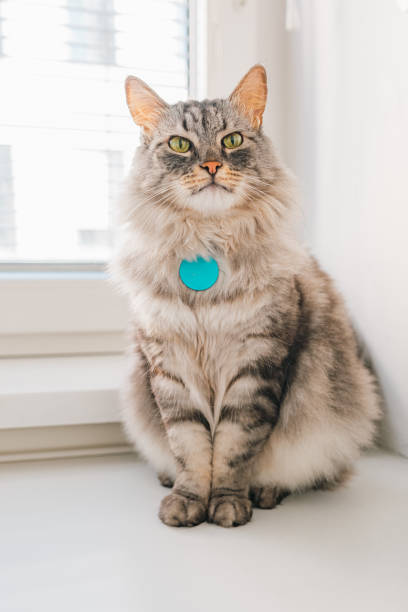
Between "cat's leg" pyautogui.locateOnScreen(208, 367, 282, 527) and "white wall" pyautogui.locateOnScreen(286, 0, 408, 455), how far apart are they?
35cm

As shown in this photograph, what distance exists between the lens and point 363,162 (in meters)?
1.15

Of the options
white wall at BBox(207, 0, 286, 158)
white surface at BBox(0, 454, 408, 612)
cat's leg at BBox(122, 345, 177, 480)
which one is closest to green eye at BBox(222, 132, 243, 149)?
cat's leg at BBox(122, 345, 177, 480)

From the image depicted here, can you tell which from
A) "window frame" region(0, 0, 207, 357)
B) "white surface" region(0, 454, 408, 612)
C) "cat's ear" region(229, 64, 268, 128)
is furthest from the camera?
"window frame" region(0, 0, 207, 357)

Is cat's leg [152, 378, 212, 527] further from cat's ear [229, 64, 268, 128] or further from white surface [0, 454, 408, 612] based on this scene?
cat's ear [229, 64, 268, 128]

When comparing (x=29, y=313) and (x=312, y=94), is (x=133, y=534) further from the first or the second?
(x=312, y=94)

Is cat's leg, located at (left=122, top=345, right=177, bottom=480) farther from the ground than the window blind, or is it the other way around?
the window blind

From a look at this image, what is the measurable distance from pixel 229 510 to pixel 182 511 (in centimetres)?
8

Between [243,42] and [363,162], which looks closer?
[363,162]

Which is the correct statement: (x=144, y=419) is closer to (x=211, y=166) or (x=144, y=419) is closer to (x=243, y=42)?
(x=211, y=166)

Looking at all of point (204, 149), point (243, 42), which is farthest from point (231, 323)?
point (243, 42)

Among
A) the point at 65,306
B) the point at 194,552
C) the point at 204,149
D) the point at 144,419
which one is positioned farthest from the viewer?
the point at 65,306

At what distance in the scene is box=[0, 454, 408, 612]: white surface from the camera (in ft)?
2.21

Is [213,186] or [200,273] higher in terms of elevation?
[213,186]

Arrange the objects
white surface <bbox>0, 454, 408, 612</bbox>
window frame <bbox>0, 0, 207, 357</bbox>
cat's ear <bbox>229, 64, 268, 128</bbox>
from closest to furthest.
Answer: white surface <bbox>0, 454, 408, 612</bbox> → cat's ear <bbox>229, 64, 268, 128</bbox> → window frame <bbox>0, 0, 207, 357</bbox>
